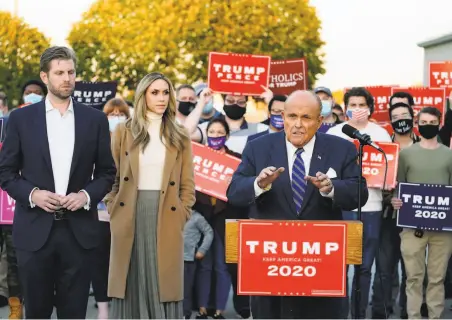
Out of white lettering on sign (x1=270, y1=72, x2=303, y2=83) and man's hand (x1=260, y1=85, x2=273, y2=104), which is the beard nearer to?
man's hand (x1=260, y1=85, x2=273, y2=104)

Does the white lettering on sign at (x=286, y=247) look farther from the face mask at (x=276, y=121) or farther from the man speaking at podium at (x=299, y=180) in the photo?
the face mask at (x=276, y=121)

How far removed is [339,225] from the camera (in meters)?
5.17

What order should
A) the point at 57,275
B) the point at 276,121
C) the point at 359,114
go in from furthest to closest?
the point at 276,121, the point at 359,114, the point at 57,275

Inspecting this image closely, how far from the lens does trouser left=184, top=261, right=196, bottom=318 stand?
32.8 ft

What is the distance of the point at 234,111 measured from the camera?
1142 cm

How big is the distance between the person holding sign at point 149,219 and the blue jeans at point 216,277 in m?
3.17

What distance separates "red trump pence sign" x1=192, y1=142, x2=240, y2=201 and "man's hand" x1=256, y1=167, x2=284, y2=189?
4.61 m

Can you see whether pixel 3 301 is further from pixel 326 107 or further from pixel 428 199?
pixel 428 199

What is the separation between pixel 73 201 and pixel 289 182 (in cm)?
135

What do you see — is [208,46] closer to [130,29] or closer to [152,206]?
[130,29]

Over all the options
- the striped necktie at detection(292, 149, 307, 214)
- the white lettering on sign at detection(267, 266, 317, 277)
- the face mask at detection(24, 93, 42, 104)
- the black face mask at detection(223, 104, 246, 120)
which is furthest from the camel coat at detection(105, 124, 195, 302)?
the black face mask at detection(223, 104, 246, 120)

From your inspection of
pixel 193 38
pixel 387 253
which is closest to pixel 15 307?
pixel 387 253

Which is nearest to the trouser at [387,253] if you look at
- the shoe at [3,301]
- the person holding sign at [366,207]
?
the person holding sign at [366,207]

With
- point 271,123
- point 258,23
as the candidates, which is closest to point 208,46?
point 258,23
